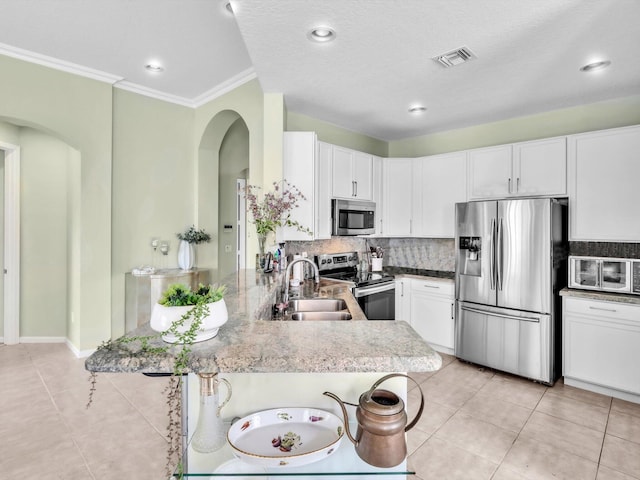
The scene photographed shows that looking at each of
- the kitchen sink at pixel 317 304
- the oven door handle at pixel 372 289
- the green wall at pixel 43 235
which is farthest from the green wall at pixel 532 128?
the green wall at pixel 43 235

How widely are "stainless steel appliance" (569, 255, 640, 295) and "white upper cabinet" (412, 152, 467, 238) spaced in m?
1.27

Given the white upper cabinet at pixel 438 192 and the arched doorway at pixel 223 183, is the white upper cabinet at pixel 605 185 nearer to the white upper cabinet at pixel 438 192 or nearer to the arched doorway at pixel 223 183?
the white upper cabinet at pixel 438 192

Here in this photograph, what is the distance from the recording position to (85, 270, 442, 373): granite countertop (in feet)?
2.97

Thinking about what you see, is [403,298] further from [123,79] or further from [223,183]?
[123,79]

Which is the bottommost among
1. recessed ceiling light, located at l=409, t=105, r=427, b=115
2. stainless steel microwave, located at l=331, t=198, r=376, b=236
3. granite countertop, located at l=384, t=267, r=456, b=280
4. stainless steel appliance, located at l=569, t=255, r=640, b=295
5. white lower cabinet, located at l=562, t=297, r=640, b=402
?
white lower cabinet, located at l=562, t=297, r=640, b=402

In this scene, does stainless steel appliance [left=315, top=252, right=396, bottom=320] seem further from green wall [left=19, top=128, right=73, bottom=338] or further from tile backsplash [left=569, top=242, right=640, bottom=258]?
green wall [left=19, top=128, right=73, bottom=338]

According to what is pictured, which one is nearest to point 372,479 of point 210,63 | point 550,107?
point 210,63

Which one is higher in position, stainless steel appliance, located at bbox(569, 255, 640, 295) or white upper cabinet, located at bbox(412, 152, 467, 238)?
white upper cabinet, located at bbox(412, 152, 467, 238)

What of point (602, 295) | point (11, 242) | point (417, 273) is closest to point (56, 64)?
point (11, 242)

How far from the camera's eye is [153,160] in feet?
14.2

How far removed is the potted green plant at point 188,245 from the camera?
4.39m

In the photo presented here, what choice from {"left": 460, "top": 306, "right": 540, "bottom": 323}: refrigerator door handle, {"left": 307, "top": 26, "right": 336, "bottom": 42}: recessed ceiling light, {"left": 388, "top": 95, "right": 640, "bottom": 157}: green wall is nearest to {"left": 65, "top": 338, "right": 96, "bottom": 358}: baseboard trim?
{"left": 307, "top": 26, "right": 336, "bottom": 42}: recessed ceiling light

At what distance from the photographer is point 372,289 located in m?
3.75

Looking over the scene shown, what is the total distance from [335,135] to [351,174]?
667mm
